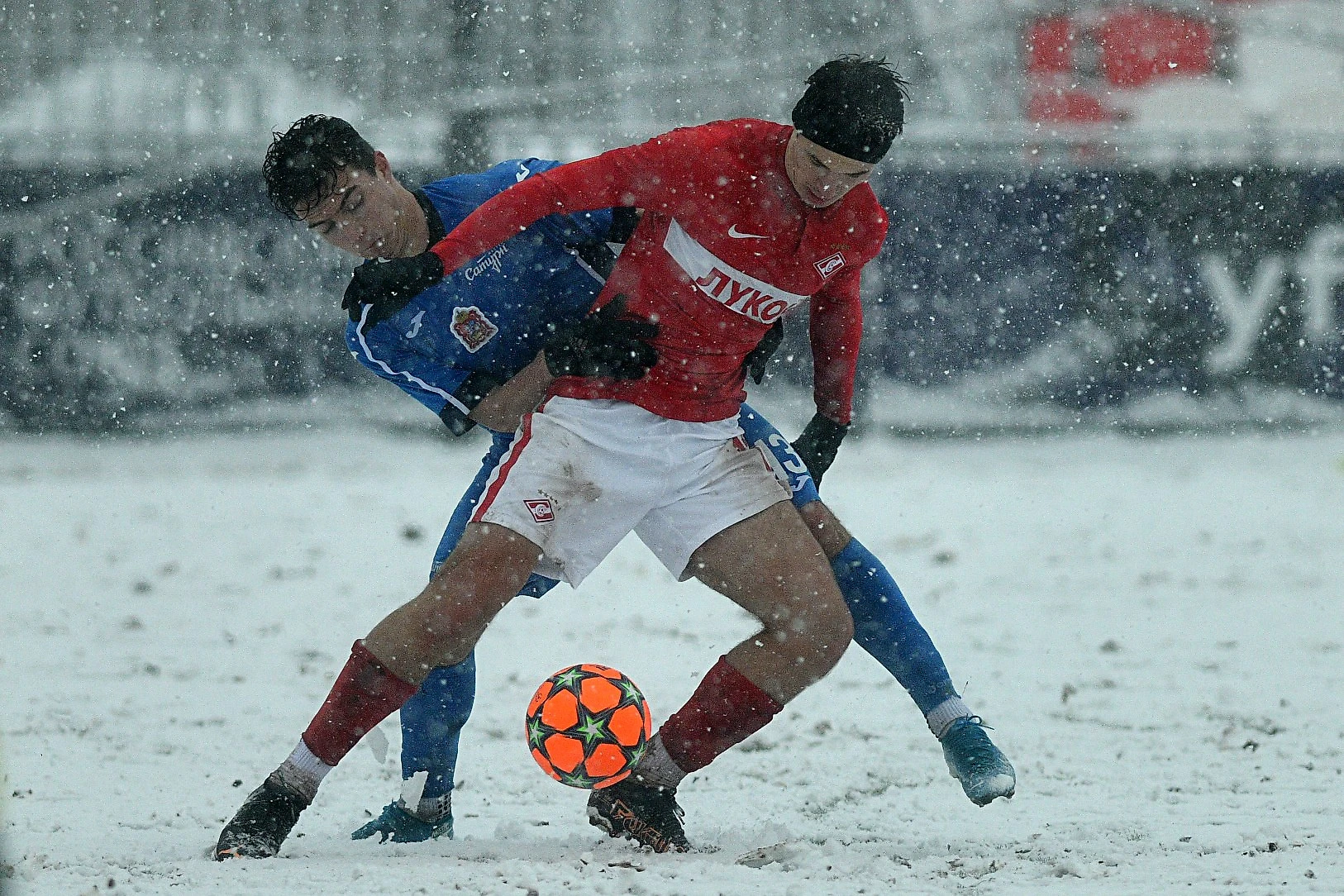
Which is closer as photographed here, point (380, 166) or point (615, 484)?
point (615, 484)

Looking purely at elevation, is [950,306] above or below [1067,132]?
below

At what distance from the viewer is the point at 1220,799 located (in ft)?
11.8

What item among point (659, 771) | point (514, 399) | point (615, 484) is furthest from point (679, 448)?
point (659, 771)

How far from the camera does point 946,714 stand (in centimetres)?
332

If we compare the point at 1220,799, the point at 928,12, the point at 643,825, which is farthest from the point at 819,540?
the point at 928,12

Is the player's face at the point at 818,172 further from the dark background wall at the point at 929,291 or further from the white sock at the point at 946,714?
the dark background wall at the point at 929,291

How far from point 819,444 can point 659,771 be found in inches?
35.6

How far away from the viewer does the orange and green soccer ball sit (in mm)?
3170

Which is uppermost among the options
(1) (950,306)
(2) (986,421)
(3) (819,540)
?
(3) (819,540)

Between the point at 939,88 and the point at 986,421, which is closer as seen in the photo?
the point at 986,421

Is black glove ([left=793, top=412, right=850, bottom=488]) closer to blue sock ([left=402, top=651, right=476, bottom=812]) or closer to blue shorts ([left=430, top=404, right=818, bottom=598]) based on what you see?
blue shorts ([left=430, top=404, right=818, bottom=598])

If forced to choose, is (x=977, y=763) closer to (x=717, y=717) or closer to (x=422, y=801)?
(x=717, y=717)

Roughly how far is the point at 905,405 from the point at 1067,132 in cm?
239

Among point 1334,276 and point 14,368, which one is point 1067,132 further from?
point 14,368
